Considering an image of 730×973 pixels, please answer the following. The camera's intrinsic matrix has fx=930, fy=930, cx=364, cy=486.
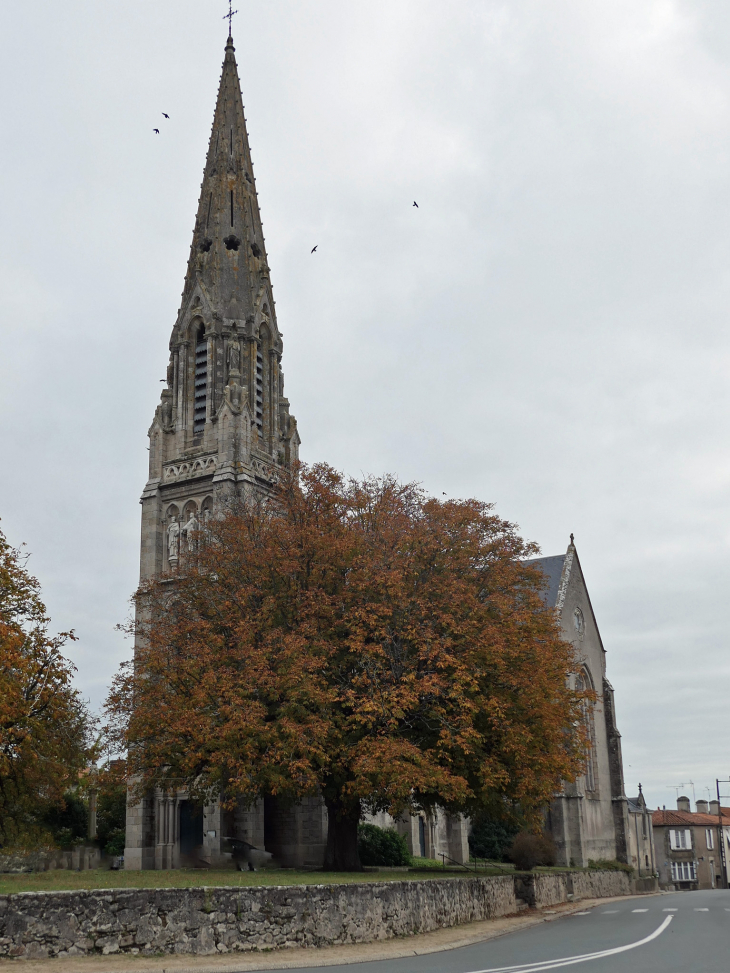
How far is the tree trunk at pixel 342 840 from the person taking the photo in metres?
26.0

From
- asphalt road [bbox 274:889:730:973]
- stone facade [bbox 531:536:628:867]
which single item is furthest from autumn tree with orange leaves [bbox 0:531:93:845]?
stone facade [bbox 531:536:628:867]

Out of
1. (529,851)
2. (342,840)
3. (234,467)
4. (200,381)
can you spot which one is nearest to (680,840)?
(529,851)

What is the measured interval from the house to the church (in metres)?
35.4

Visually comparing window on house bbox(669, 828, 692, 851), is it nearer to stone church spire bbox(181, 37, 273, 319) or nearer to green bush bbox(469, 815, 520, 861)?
green bush bbox(469, 815, 520, 861)

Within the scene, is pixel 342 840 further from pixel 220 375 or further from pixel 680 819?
pixel 680 819

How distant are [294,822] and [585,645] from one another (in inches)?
823

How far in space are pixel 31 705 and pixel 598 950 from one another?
17205 mm

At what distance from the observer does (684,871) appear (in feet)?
268

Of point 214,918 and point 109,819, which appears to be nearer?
point 214,918

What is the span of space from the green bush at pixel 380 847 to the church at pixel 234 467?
3.01 metres

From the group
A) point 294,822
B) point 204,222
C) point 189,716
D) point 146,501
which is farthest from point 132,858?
point 204,222

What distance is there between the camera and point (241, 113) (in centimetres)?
5678

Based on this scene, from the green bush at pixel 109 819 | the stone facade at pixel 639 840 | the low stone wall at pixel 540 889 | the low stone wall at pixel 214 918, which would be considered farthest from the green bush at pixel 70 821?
the stone facade at pixel 639 840

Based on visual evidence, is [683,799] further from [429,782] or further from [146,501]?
[429,782]
